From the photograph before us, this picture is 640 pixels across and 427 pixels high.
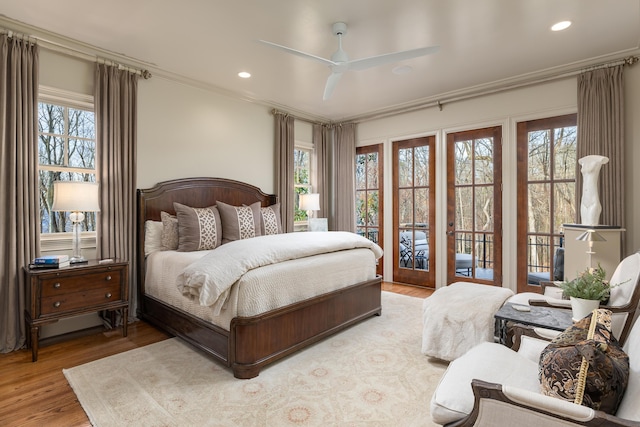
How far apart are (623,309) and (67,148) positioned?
4.37m

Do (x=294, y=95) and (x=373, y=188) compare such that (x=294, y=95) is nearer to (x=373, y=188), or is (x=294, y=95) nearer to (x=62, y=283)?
(x=373, y=188)

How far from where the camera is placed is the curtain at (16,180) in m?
2.73

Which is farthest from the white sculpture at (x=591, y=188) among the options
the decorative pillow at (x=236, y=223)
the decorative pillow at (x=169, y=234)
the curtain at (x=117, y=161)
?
the curtain at (x=117, y=161)

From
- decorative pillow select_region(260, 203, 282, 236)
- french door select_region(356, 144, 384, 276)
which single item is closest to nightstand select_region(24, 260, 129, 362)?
decorative pillow select_region(260, 203, 282, 236)

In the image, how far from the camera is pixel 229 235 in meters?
3.73

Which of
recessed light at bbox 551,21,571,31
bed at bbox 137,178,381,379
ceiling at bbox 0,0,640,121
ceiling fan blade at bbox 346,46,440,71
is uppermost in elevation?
ceiling at bbox 0,0,640,121

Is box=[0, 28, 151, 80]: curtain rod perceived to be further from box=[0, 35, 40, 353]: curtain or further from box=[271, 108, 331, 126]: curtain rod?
box=[271, 108, 331, 126]: curtain rod

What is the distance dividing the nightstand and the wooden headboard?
20.1 inches

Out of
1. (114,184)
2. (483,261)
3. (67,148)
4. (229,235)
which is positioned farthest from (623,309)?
(67,148)

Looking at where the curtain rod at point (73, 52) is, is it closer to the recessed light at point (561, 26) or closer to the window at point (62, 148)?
the window at point (62, 148)

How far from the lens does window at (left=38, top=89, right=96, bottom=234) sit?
10.1 feet

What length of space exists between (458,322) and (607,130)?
2724 mm

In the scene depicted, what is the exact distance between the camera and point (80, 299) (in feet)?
9.10

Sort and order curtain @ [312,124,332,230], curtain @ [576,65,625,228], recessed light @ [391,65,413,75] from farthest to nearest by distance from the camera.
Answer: curtain @ [312,124,332,230]
recessed light @ [391,65,413,75]
curtain @ [576,65,625,228]
